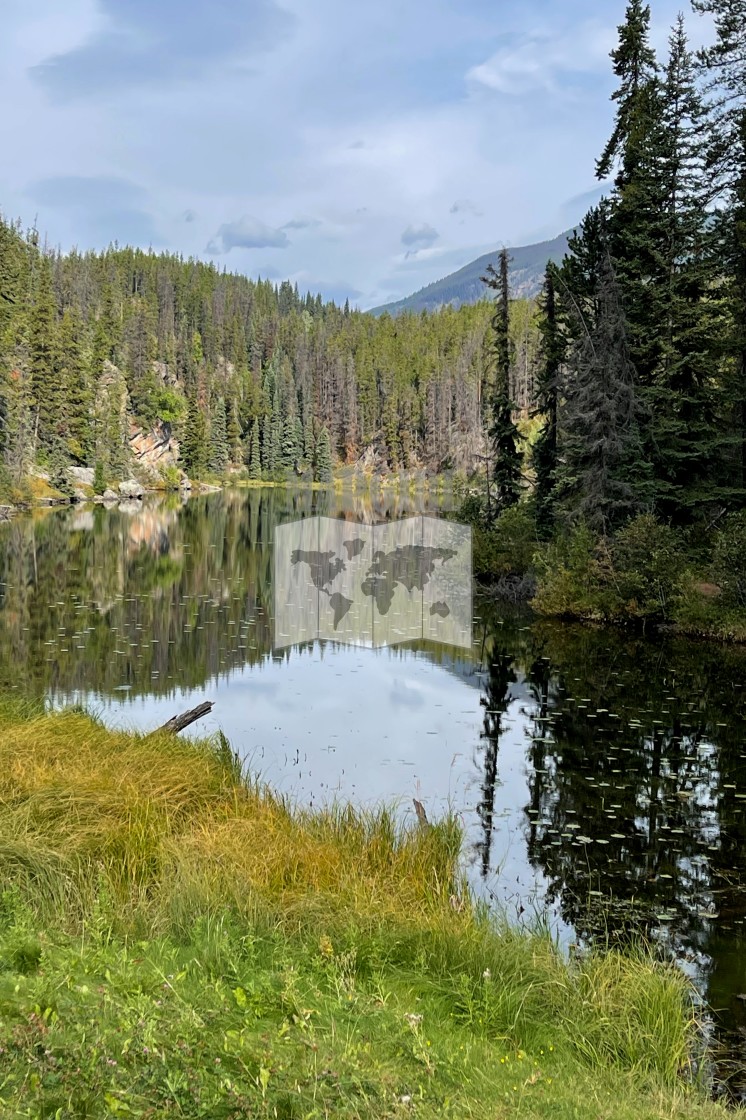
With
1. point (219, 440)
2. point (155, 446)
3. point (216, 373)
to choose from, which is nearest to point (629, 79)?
point (155, 446)

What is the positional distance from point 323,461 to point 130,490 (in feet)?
152

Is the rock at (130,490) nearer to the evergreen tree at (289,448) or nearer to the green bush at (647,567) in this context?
the evergreen tree at (289,448)

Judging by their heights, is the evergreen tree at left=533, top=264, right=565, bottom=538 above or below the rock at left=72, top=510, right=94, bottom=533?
above

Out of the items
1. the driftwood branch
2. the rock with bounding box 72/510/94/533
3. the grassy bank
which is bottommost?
the grassy bank

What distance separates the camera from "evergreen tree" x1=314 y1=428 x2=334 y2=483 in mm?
121262

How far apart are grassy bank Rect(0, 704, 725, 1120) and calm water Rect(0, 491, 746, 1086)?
1.24 metres

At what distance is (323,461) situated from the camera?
122 m

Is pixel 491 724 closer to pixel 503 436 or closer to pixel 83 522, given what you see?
pixel 503 436

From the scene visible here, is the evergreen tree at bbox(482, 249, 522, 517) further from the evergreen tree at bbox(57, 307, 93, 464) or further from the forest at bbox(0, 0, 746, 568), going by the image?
the evergreen tree at bbox(57, 307, 93, 464)

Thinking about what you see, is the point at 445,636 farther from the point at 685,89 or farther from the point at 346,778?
the point at 685,89

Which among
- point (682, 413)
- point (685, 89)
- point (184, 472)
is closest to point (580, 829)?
point (682, 413)

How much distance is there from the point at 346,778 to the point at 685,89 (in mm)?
24081

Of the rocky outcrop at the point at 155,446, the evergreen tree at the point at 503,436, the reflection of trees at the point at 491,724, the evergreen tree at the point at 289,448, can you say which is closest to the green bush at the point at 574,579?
the reflection of trees at the point at 491,724

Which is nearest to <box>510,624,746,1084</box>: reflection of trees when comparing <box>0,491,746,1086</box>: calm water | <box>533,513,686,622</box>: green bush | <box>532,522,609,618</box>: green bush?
<box>0,491,746,1086</box>: calm water
